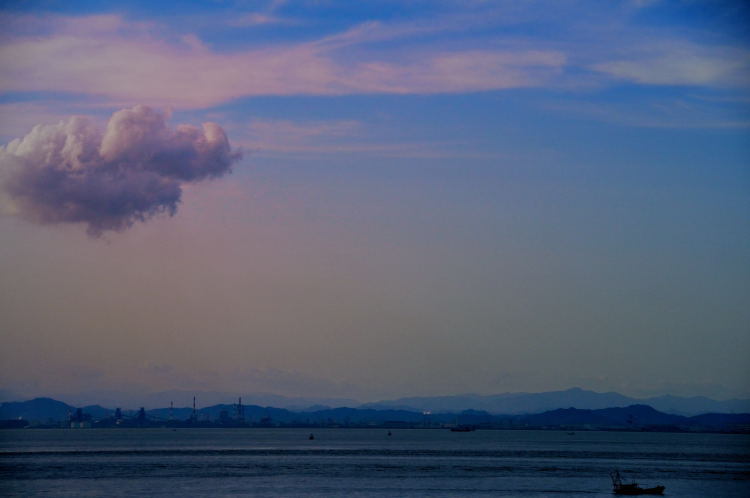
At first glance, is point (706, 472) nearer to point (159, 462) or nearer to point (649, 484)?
point (649, 484)

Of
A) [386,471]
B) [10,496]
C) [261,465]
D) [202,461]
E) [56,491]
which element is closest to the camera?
[10,496]

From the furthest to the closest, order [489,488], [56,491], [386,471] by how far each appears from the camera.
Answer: [386,471] < [489,488] < [56,491]

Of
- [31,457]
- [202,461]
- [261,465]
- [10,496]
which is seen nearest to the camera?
[10,496]

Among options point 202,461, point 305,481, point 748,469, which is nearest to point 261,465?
point 202,461

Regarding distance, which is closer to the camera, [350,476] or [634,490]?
[634,490]

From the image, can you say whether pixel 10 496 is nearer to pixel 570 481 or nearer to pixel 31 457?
pixel 570 481

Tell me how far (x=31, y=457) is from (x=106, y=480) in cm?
5900

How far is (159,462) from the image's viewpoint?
13825 cm

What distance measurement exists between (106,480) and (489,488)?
41657 millimetres

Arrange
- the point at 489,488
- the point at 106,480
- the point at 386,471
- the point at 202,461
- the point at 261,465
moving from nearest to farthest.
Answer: the point at 489,488 < the point at 106,480 < the point at 386,471 < the point at 261,465 < the point at 202,461

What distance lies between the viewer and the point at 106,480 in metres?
101

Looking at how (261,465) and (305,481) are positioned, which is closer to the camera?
(305,481)

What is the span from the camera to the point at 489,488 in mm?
94875

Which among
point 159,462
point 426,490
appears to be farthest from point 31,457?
point 426,490
